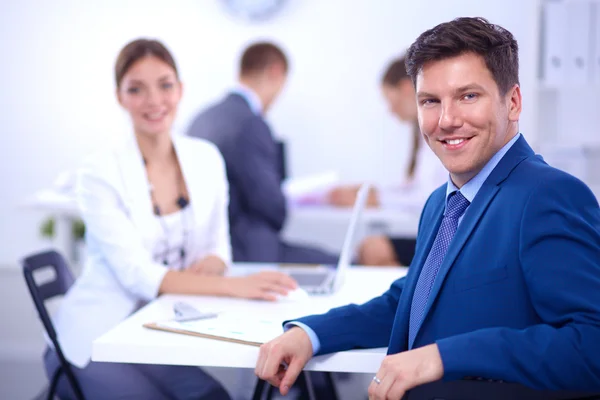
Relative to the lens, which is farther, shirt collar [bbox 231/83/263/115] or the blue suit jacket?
shirt collar [bbox 231/83/263/115]

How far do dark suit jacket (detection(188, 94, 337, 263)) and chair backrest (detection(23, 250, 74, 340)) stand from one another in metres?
1.22

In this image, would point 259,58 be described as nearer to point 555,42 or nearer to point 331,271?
point 555,42

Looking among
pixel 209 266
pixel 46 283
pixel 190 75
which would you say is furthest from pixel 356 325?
pixel 190 75

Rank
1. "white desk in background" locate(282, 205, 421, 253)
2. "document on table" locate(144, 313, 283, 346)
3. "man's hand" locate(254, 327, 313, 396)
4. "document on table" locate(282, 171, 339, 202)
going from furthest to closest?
"white desk in background" locate(282, 205, 421, 253) → "document on table" locate(282, 171, 339, 202) → "document on table" locate(144, 313, 283, 346) → "man's hand" locate(254, 327, 313, 396)

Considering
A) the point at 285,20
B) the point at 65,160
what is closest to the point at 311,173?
the point at 285,20

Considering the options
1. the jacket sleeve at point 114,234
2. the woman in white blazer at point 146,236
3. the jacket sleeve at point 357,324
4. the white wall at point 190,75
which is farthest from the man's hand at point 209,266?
the white wall at point 190,75

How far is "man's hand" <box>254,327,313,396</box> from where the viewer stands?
1.41 m

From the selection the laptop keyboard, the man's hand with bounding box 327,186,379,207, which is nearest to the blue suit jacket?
the laptop keyboard

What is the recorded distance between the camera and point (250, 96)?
3670mm

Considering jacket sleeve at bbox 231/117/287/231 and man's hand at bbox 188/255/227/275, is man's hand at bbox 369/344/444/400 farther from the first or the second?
jacket sleeve at bbox 231/117/287/231

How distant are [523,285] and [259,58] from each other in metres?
2.86

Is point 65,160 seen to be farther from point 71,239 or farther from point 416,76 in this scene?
point 416,76

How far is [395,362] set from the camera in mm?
1203

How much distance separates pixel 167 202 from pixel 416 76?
43.6 inches
